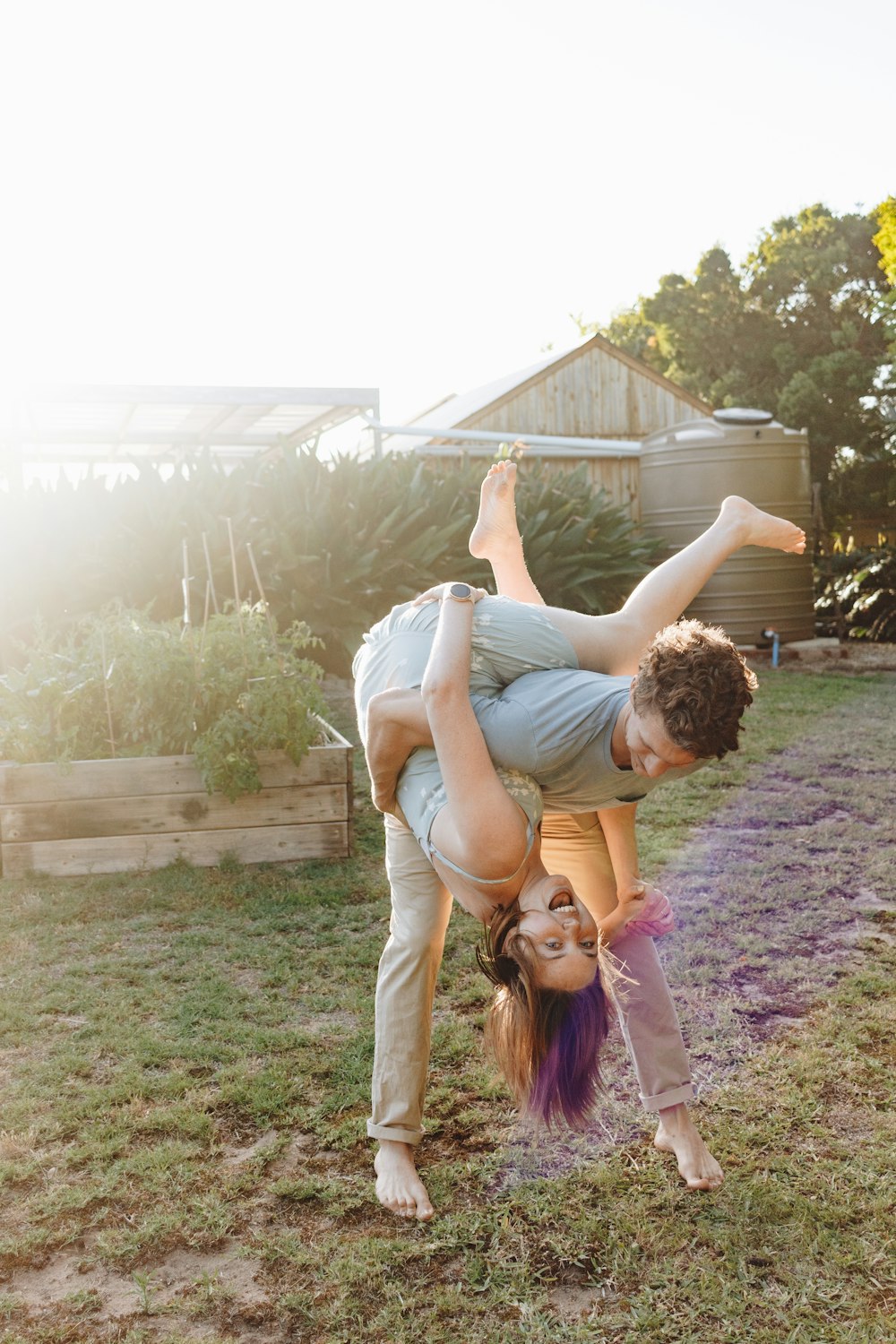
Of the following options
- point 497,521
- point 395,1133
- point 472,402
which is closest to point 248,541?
point 497,521

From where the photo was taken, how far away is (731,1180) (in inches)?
89.0

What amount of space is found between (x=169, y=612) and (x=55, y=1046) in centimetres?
545

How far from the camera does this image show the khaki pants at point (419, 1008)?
7.50ft

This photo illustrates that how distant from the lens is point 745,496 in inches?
416

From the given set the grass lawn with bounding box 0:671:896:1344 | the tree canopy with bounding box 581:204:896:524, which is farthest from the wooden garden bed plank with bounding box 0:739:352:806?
the tree canopy with bounding box 581:204:896:524

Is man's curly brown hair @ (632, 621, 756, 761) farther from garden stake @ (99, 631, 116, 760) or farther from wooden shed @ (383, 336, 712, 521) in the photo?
wooden shed @ (383, 336, 712, 521)

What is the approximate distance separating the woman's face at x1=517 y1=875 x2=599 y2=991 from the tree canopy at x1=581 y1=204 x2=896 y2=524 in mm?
17807

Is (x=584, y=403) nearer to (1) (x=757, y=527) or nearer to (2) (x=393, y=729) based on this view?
(1) (x=757, y=527)

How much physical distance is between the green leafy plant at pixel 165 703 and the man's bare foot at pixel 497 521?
147cm

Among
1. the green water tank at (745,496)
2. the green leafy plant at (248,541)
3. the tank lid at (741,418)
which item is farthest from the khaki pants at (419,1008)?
the tank lid at (741,418)

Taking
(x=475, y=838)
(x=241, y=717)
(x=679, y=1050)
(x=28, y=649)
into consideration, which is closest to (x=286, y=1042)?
(x=679, y=1050)

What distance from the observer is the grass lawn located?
1.92 metres

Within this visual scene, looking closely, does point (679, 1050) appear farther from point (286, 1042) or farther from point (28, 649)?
point (28, 649)

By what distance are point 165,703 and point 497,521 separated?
1.90 m
